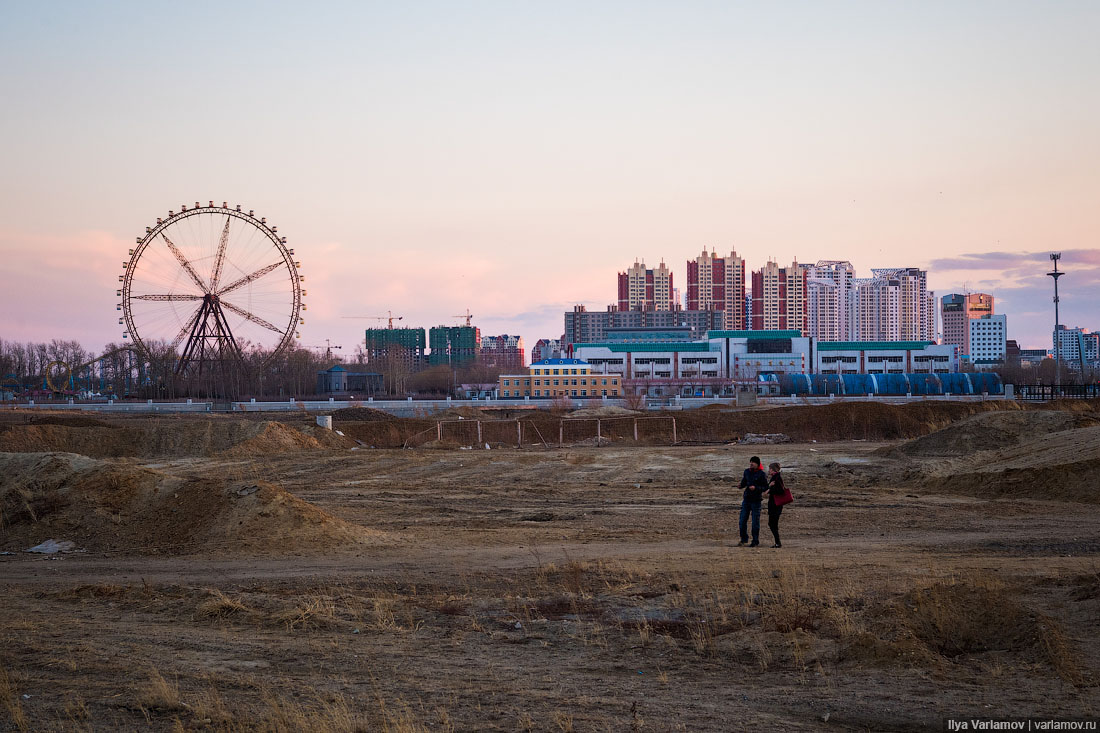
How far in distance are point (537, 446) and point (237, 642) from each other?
38529 mm

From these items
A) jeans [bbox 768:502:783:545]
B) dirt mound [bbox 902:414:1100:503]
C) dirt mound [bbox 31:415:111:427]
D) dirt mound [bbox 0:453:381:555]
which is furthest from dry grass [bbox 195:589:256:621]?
dirt mound [bbox 31:415:111:427]

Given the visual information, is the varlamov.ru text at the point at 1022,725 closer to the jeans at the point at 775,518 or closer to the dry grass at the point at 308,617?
the dry grass at the point at 308,617

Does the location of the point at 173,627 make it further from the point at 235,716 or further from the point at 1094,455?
the point at 1094,455

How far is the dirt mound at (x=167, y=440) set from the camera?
4653cm

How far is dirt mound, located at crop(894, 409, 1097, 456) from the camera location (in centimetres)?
3772

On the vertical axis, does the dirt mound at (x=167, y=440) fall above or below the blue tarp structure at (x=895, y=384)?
below

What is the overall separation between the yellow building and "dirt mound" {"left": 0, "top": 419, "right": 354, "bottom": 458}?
2438 inches

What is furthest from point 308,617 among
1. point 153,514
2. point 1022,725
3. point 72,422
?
point 72,422

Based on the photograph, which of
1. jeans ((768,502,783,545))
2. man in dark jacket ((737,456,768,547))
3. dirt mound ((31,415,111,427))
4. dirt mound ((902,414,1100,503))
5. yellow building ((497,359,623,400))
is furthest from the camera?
yellow building ((497,359,623,400))

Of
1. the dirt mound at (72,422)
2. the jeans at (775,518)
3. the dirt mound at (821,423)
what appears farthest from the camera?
the dirt mound at (821,423)

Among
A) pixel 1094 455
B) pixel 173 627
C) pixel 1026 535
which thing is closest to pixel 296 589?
pixel 173 627

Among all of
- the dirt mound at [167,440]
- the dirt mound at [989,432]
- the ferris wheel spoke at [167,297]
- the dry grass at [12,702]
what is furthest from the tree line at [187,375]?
the dry grass at [12,702]

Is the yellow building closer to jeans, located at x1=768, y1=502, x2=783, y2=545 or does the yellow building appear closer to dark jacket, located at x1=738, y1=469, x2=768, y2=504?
dark jacket, located at x1=738, y1=469, x2=768, y2=504

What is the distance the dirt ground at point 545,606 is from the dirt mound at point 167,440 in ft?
70.5
